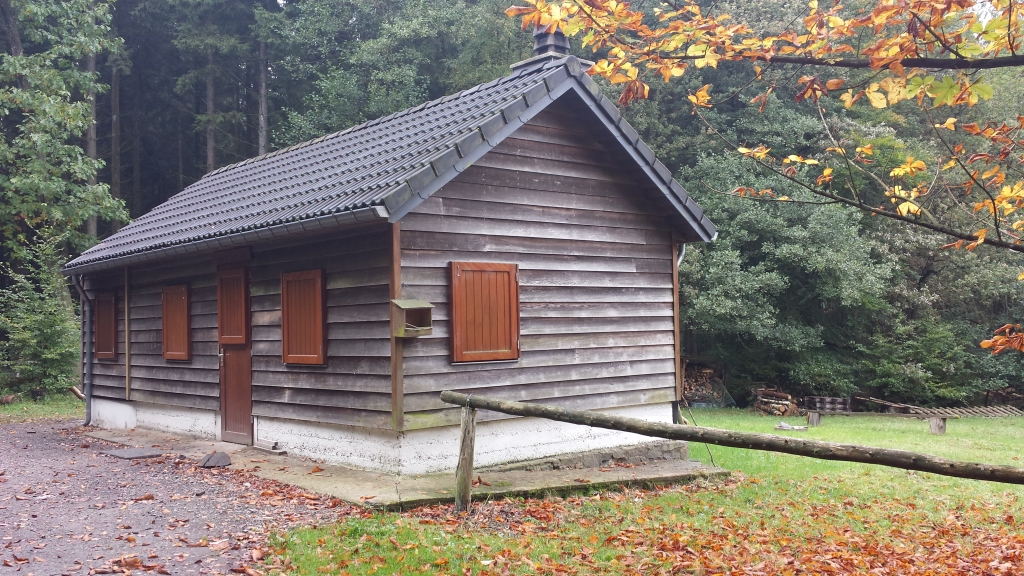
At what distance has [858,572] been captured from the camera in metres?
6.19

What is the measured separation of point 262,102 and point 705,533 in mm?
26903

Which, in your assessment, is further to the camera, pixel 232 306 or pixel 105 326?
pixel 105 326

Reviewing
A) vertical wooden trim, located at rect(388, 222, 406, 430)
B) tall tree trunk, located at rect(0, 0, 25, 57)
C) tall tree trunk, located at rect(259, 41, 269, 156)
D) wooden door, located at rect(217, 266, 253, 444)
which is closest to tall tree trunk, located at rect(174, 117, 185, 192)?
tall tree trunk, located at rect(259, 41, 269, 156)

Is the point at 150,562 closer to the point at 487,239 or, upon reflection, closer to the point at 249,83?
the point at 487,239

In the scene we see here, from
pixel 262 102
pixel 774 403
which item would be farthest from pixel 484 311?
pixel 262 102

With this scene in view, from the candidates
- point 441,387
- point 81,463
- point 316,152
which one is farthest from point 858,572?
point 316,152

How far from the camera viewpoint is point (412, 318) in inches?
333

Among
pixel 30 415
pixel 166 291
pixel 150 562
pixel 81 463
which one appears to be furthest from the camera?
pixel 30 415

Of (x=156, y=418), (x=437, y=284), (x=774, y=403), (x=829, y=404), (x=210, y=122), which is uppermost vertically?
(x=210, y=122)

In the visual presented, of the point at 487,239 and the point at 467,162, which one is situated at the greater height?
the point at 467,162

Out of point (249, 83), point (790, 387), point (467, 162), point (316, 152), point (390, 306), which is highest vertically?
point (249, 83)

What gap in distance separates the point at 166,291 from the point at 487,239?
19.6 ft

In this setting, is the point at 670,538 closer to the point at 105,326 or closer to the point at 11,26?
the point at 105,326

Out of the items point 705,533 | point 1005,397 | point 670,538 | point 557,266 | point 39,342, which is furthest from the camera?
point 1005,397
